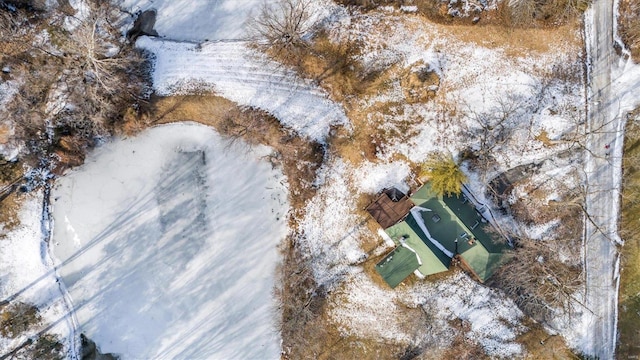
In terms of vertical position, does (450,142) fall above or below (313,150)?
→ below

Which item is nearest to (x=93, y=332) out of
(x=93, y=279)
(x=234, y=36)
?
(x=93, y=279)

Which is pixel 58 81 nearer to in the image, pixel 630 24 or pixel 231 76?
pixel 231 76

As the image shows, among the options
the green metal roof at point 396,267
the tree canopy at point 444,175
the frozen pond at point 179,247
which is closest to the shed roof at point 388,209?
the green metal roof at point 396,267

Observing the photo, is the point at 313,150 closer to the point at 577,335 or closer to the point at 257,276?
the point at 257,276

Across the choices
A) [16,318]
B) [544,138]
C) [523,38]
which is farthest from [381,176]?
[16,318]

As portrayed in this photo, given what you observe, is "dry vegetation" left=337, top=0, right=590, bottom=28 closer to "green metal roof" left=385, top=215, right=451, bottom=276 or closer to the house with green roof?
the house with green roof
